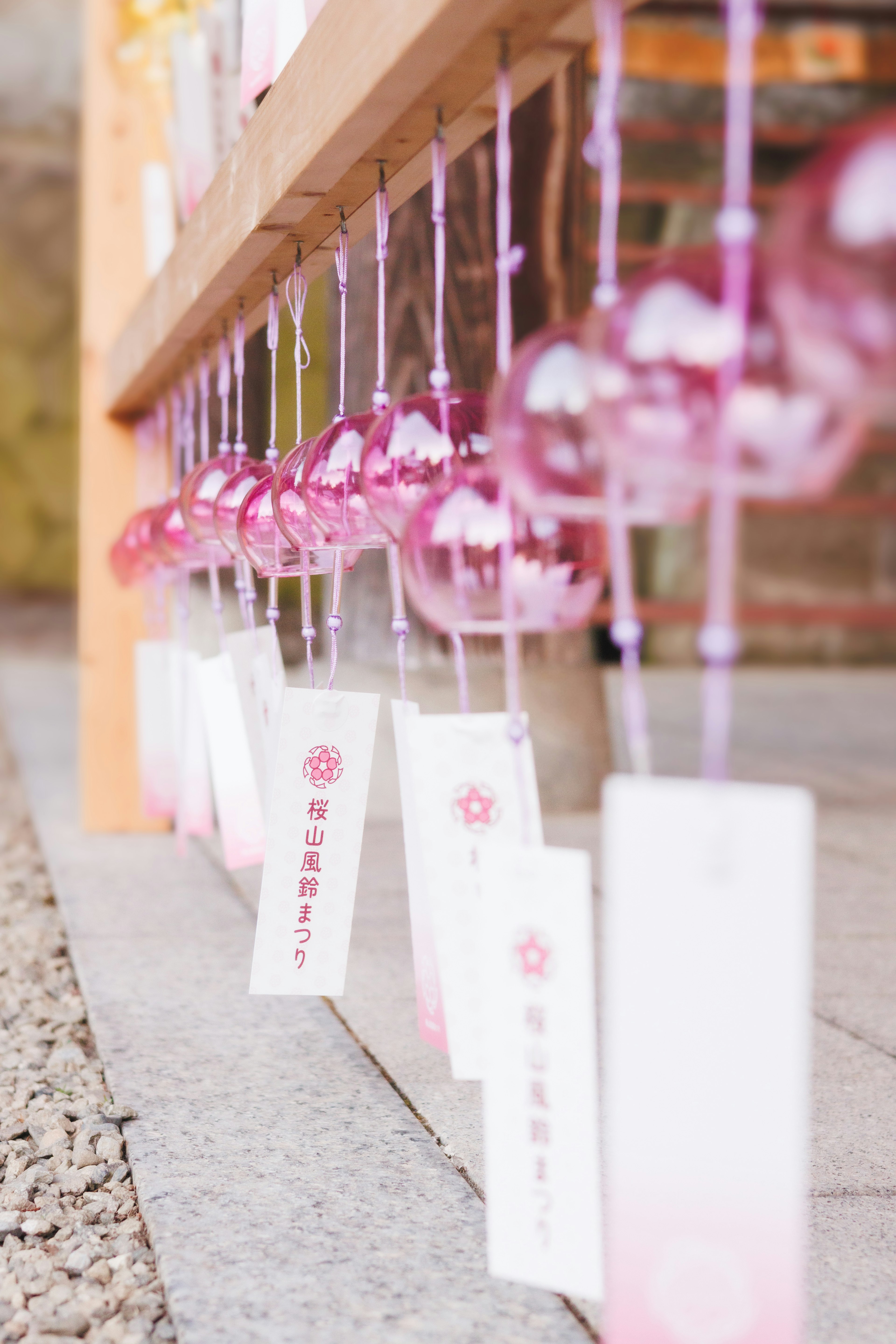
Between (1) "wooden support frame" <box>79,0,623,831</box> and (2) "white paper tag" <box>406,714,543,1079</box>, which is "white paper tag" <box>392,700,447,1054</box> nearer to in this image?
(2) "white paper tag" <box>406,714,543,1079</box>

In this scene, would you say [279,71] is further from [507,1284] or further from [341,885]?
[507,1284]

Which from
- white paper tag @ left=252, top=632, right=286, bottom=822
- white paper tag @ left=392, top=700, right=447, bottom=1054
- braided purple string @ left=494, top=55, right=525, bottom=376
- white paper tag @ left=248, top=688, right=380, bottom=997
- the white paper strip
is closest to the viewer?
braided purple string @ left=494, top=55, right=525, bottom=376

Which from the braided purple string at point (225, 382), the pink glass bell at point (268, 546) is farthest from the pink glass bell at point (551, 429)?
the braided purple string at point (225, 382)

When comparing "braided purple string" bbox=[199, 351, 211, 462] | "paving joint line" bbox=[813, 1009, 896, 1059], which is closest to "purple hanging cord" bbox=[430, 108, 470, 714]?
"braided purple string" bbox=[199, 351, 211, 462]

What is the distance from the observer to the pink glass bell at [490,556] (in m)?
0.82

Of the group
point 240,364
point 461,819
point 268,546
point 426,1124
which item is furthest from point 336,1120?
point 240,364

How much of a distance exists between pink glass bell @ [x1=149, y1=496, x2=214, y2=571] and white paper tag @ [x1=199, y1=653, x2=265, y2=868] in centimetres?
21

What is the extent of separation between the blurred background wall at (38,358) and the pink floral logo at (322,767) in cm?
1097

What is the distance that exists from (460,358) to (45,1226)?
91.3 inches

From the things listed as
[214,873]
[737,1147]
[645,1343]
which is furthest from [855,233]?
[214,873]

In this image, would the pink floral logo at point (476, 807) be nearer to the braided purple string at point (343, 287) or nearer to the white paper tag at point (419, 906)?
the white paper tag at point (419, 906)

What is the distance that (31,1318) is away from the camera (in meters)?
1.19

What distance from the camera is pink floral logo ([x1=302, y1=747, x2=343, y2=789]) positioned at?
1225mm

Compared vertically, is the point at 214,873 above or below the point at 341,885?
below
